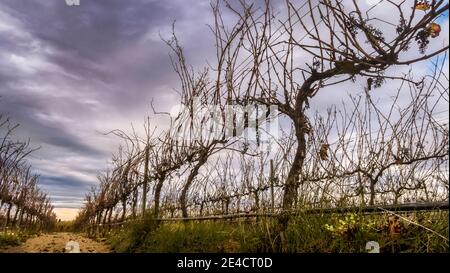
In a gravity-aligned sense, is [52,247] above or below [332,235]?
below

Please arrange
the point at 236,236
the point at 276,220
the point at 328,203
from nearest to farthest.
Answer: the point at 328,203, the point at 276,220, the point at 236,236

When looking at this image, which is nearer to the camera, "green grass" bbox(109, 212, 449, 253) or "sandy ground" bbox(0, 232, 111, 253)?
"green grass" bbox(109, 212, 449, 253)

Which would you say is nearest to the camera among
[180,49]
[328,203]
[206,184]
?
[328,203]

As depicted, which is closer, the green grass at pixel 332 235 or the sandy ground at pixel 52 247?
the green grass at pixel 332 235

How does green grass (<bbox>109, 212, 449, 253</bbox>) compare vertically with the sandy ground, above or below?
above

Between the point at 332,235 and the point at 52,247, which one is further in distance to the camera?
the point at 52,247

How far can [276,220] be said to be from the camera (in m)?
3.72

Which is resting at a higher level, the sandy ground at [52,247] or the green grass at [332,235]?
the green grass at [332,235]
